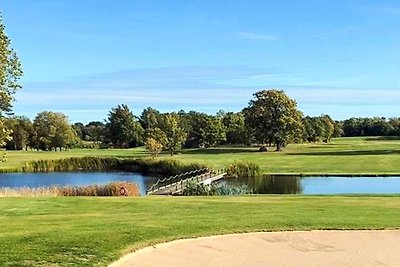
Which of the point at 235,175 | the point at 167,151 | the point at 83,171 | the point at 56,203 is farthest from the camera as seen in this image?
the point at 167,151

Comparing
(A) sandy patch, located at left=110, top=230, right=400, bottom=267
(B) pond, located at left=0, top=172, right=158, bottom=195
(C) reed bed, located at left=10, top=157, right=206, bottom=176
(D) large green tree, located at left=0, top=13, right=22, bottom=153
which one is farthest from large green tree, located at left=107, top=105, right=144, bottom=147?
(A) sandy patch, located at left=110, top=230, right=400, bottom=267

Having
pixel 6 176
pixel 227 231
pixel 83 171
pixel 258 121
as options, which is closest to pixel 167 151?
pixel 258 121

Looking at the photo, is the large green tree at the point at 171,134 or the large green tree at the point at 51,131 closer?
the large green tree at the point at 171,134

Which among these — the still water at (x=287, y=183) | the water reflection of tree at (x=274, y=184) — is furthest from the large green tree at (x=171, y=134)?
the water reflection of tree at (x=274, y=184)

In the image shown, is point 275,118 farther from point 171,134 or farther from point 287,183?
point 287,183

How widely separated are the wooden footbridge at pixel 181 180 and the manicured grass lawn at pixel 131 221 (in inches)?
697

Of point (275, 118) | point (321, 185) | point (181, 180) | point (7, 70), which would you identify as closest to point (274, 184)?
point (321, 185)

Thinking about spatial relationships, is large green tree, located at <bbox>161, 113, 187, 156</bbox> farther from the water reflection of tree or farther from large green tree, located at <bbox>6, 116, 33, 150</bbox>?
the water reflection of tree

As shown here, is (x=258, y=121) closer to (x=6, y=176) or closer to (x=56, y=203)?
(x=6, y=176)

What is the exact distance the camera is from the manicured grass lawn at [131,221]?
35.8ft

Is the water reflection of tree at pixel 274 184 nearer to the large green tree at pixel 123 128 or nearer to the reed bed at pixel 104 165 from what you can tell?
the reed bed at pixel 104 165

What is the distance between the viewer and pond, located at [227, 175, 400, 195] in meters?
39.7

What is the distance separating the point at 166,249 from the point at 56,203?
871 cm

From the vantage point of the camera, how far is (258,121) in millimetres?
97000
